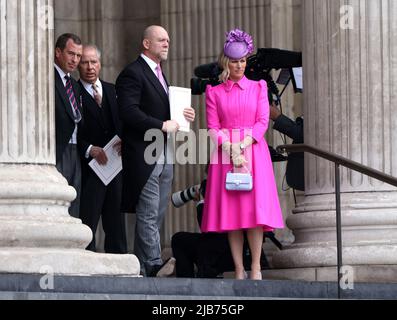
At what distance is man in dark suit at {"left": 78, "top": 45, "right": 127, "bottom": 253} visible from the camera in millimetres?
18750

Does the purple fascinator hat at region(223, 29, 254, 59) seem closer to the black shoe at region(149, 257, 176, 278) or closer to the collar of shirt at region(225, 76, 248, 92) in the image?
the collar of shirt at region(225, 76, 248, 92)

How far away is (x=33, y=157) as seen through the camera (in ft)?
53.4

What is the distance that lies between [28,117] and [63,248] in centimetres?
102

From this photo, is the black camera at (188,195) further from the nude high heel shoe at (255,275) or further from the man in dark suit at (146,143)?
the nude high heel shoe at (255,275)

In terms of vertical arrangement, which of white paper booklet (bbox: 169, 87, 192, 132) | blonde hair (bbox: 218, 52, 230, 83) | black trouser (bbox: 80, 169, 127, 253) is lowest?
black trouser (bbox: 80, 169, 127, 253)

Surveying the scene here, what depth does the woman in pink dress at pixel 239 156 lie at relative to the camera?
1780 cm

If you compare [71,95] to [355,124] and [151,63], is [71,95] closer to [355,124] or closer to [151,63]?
[151,63]

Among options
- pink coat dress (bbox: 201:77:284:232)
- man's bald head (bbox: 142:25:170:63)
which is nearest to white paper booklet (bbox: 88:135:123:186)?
man's bald head (bbox: 142:25:170:63)

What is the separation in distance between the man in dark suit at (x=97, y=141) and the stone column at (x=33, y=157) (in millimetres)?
2196

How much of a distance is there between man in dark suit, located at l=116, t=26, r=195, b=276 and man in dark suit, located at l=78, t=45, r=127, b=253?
1.80 ft

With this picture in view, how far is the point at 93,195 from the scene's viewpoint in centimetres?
1886

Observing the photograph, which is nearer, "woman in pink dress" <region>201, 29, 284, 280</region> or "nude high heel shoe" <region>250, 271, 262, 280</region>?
"nude high heel shoe" <region>250, 271, 262, 280</region>
